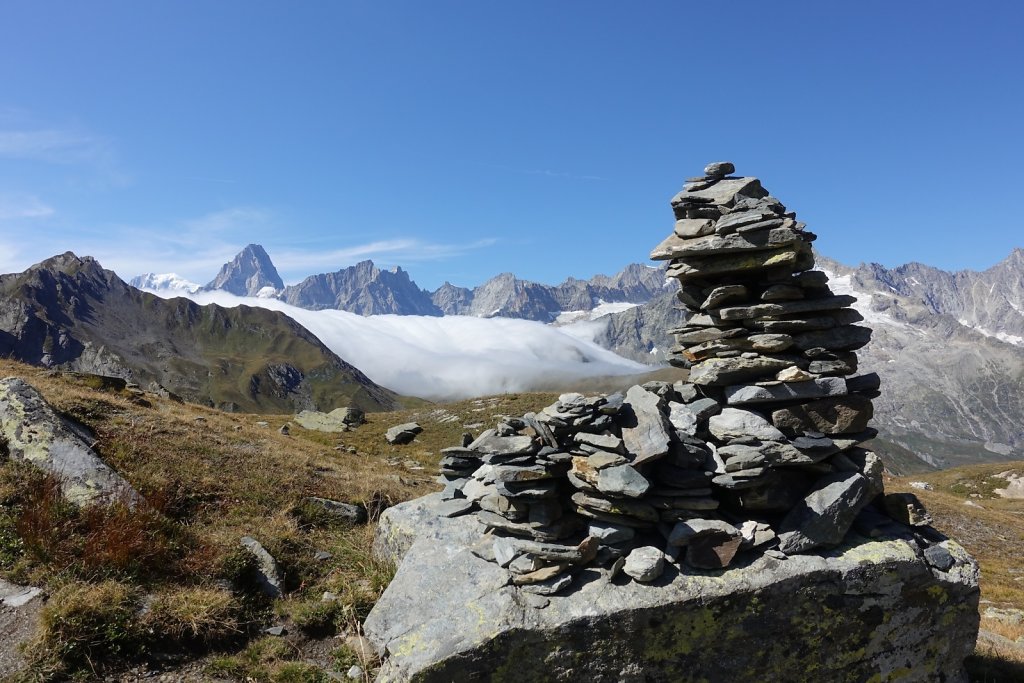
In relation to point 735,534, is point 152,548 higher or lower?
lower

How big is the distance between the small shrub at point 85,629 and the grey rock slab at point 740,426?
11.1m

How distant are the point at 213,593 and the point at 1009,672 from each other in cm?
1655

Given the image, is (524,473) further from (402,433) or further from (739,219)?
(402,433)

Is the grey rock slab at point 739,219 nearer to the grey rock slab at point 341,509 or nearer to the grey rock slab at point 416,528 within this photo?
the grey rock slab at point 416,528

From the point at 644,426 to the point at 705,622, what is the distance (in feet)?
11.5

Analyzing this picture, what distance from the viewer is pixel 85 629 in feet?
28.7

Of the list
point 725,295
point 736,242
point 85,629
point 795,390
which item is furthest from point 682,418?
point 85,629

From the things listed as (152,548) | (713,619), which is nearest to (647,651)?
(713,619)

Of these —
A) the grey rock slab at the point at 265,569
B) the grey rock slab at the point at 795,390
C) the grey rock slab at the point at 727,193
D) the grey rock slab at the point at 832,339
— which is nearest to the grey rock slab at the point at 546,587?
the grey rock slab at the point at 795,390

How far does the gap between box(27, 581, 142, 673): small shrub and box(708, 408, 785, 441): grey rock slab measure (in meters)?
11.1

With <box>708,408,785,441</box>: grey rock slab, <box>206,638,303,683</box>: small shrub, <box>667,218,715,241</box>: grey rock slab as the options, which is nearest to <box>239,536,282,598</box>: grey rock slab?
<box>206,638,303,683</box>: small shrub

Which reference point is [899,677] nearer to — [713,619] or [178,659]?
[713,619]

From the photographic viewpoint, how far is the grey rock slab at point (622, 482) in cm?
951

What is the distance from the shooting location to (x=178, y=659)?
9250mm
